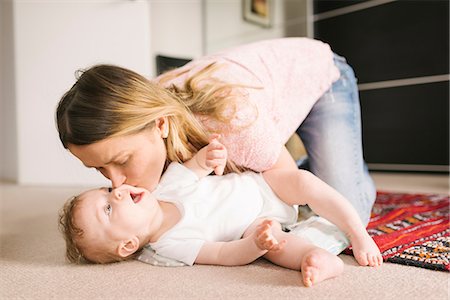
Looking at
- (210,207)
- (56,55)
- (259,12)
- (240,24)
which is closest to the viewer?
(210,207)

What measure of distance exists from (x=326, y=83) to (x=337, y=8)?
6.81ft

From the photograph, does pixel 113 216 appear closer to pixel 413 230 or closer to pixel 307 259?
pixel 307 259

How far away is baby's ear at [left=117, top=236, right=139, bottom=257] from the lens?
89cm

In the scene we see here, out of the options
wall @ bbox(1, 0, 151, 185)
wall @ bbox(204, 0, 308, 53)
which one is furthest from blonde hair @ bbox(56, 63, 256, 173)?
wall @ bbox(204, 0, 308, 53)

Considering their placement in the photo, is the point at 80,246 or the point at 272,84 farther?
the point at 272,84

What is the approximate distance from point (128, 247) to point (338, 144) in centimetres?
74

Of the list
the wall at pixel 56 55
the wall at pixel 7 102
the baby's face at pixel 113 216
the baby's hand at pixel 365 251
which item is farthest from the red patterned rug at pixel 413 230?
the wall at pixel 7 102

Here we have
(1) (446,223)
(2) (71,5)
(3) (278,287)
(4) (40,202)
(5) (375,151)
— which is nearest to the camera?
(3) (278,287)

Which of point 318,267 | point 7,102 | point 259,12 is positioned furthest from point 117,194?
point 259,12

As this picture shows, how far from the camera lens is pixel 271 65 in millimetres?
1283

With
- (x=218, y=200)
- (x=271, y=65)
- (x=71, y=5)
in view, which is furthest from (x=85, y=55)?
(x=218, y=200)

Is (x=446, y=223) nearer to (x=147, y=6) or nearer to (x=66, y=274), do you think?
(x=66, y=274)

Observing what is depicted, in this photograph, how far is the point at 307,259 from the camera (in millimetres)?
781

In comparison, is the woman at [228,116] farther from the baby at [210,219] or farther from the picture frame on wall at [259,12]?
the picture frame on wall at [259,12]
